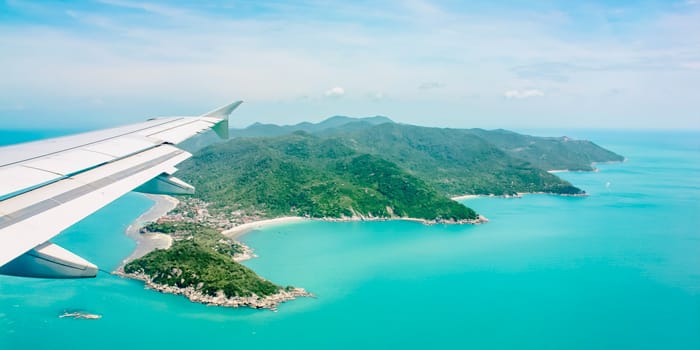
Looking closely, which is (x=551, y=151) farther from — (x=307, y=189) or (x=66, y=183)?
(x=66, y=183)

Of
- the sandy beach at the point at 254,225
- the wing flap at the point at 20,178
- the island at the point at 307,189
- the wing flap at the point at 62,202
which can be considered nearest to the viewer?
the wing flap at the point at 62,202

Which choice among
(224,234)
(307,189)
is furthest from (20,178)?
(307,189)

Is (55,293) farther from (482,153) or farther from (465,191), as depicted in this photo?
(482,153)

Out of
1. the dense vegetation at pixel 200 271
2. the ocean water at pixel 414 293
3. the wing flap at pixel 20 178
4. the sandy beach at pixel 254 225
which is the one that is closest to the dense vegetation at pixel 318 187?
the sandy beach at pixel 254 225

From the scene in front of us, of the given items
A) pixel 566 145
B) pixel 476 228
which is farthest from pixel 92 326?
pixel 566 145

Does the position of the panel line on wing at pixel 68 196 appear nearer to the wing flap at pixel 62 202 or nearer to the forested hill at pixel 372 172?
the wing flap at pixel 62 202

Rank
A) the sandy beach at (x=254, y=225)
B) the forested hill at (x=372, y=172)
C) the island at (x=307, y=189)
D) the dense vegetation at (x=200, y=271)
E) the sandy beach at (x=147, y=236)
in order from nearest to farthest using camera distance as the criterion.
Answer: the dense vegetation at (x=200, y=271) → the island at (x=307, y=189) → the sandy beach at (x=147, y=236) → the sandy beach at (x=254, y=225) → the forested hill at (x=372, y=172)
